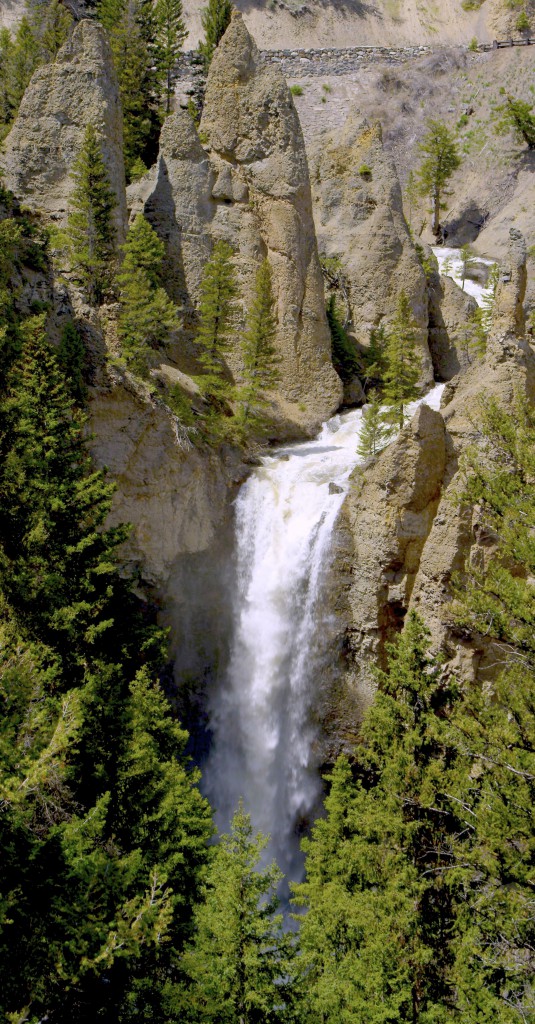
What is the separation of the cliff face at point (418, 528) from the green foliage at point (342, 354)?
1429 centimetres

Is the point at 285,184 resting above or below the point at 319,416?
above

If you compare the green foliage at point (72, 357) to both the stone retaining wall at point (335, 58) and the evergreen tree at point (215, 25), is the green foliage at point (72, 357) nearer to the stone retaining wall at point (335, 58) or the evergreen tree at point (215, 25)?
the evergreen tree at point (215, 25)

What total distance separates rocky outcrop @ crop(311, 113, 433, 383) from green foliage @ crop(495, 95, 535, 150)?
1809 centimetres

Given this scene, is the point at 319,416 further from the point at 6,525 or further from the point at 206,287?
the point at 6,525

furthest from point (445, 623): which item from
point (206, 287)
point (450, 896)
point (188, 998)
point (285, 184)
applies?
point (285, 184)

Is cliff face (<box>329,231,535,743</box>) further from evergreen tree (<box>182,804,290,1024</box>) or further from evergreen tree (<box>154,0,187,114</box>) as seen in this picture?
evergreen tree (<box>154,0,187,114</box>)

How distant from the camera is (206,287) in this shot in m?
35.0

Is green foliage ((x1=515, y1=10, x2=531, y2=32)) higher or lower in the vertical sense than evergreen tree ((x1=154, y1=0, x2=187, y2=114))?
higher

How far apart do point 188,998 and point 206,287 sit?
97.7 ft

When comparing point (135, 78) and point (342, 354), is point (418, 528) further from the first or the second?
point (135, 78)

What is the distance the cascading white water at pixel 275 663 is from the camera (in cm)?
2794

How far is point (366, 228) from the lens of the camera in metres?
45.9

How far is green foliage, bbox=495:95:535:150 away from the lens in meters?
58.8

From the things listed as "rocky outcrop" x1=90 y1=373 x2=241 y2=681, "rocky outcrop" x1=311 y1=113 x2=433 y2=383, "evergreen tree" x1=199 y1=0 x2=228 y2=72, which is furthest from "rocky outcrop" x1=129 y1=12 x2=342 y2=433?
"evergreen tree" x1=199 y1=0 x2=228 y2=72
